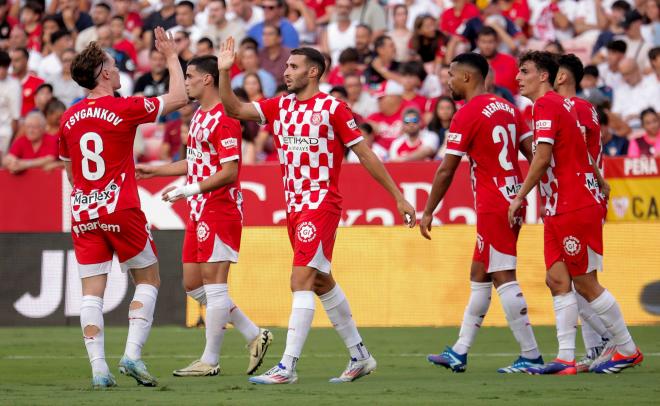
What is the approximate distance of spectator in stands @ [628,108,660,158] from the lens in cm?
1780

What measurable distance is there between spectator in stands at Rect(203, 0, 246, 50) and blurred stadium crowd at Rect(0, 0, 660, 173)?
0.07 ft

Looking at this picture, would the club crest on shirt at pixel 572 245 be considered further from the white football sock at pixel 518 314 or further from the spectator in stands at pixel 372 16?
the spectator in stands at pixel 372 16

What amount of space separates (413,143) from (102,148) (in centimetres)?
888

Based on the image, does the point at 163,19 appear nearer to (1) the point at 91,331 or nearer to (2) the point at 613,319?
(1) the point at 91,331

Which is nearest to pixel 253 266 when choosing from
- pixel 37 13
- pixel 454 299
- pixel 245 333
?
pixel 454 299

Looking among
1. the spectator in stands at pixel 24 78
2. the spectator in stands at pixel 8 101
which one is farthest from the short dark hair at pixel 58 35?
the spectator in stands at pixel 8 101

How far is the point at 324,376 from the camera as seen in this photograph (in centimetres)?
1073

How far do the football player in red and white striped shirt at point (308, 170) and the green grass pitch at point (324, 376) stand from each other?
49cm

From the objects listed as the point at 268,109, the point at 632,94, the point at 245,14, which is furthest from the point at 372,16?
the point at 268,109

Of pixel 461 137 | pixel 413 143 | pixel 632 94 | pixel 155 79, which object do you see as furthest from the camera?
pixel 155 79

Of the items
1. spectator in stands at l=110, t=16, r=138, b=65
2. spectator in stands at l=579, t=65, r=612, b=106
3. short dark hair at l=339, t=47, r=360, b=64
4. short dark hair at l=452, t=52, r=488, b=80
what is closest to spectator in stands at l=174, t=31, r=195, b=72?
spectator in stands at l=110, t=16, r=138, b=65

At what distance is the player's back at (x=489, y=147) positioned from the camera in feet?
35.2

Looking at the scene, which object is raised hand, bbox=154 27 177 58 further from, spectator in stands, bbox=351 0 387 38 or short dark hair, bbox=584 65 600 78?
spectator in stands, bbox=351 0 387 38

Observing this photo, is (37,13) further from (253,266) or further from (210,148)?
(210,148)
